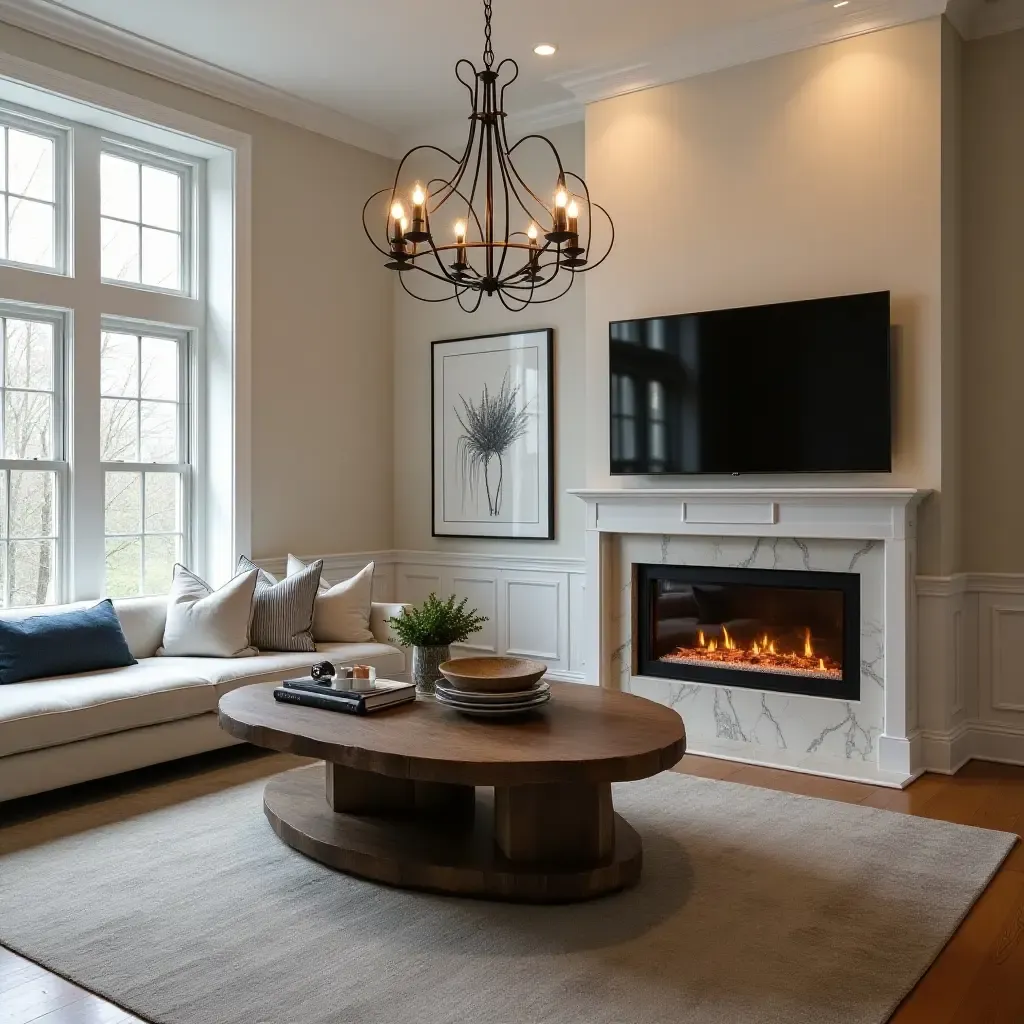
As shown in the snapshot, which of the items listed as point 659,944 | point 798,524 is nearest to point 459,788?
point 659,944

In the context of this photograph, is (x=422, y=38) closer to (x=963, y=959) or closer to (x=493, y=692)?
(x=493, y=692)

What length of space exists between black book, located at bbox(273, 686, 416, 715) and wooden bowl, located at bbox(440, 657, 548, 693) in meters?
0.24

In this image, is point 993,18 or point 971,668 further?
point 971,668

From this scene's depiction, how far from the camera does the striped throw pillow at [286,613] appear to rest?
465cm

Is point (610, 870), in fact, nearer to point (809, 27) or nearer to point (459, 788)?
point (459, 788)

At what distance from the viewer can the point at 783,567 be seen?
4410 millimetres

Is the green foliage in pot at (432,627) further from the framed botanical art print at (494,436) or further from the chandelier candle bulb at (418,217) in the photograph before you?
the framed botanical art print at (494,436)

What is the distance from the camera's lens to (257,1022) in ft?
7.07

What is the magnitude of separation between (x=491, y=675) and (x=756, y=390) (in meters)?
2.06

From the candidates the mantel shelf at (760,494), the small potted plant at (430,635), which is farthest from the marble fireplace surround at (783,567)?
the small potted plant at (430,635)

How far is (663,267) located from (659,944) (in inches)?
127

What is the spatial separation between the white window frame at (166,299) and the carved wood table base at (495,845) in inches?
89.4

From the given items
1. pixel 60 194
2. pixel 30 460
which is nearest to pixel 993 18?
pixel 60 194

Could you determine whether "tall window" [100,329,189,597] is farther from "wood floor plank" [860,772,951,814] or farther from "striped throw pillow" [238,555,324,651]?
"wood floor plank" [860,772,951,814]
